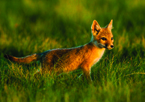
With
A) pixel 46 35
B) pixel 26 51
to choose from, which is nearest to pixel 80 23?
pixel 46 35

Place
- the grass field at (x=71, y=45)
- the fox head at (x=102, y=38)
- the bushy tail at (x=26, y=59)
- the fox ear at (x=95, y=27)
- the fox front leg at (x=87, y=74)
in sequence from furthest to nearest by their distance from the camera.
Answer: the fox ear at (x=95, y=27)
the bushy tail at (x=26, y=59)
the fox head at (x=102, y=38)
the fox front leg at (x=87, y=74)
the grass field at (x=71, y=45)

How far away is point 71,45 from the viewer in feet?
22.1

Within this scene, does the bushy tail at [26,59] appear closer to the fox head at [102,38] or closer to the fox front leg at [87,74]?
the fox front leg at [87,74]

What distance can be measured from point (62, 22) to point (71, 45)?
7.86 ft

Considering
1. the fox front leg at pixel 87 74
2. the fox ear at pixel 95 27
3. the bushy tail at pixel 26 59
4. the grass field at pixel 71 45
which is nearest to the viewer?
the grass field at pixel 71 45

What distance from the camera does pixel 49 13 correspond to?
9.96 meters

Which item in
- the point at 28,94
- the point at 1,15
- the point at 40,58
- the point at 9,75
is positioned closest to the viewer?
the point at 28,94

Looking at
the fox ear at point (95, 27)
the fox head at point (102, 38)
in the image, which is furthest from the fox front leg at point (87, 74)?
the fox ear at point (95, 27)

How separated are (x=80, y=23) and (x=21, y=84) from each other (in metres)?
4.72

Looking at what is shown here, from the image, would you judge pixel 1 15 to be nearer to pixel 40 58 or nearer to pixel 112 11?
pixel 112 11

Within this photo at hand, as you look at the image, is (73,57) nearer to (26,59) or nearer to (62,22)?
(26,59)

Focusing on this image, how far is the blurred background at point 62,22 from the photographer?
6.72 m

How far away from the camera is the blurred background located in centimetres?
672

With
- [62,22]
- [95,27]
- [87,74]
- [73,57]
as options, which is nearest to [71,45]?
[95,27]
